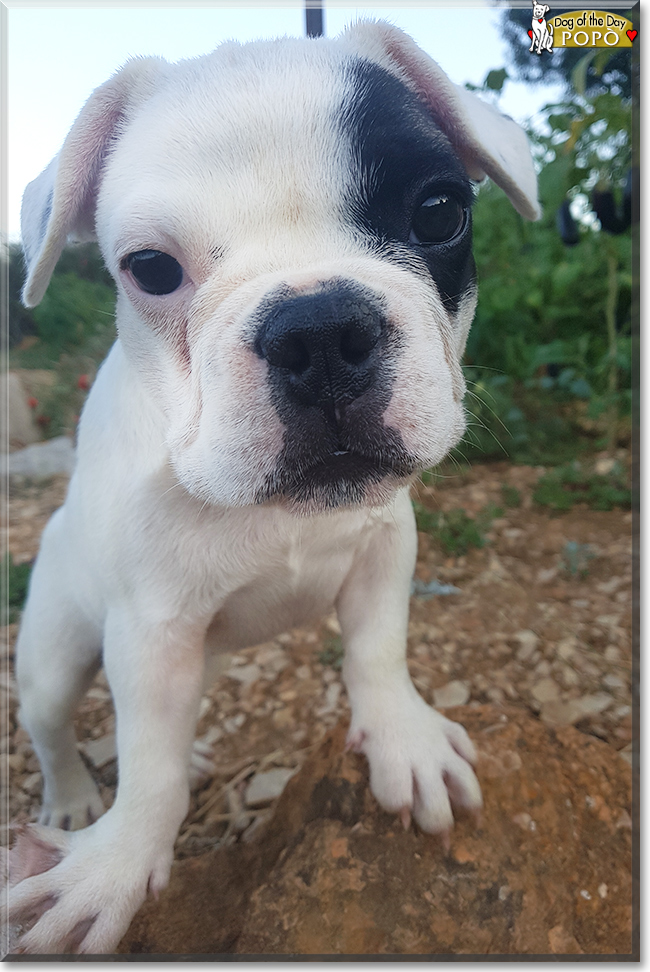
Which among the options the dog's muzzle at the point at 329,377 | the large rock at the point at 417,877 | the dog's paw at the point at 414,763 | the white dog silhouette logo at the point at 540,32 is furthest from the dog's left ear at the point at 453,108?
the large rock at the point at 417,877

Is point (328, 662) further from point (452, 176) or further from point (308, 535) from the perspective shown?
point (452, 176)

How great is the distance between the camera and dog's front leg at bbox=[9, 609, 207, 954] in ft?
3.41

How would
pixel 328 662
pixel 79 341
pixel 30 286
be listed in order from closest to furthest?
pixel 30 286 → pixel 79 341 → pixel 328 662

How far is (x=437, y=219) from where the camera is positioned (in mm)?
878

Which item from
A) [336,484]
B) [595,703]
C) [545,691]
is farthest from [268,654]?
[336,484]

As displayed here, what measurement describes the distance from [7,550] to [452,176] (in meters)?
1.35

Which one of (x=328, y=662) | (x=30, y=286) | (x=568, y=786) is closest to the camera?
(x=30, y=286)

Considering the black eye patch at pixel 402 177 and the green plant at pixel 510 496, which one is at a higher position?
the black eye patch at pixel 402 177

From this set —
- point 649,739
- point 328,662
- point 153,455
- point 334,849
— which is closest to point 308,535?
point 153,455

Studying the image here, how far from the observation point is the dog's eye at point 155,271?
0.84 meters

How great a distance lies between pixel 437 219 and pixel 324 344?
0.29 meters

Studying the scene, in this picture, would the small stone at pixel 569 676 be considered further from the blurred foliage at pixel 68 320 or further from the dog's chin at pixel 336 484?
the blurred foliage at pixel 68 320

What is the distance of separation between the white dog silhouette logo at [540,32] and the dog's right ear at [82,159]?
60 centimetres

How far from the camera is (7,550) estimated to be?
1.67 meters
